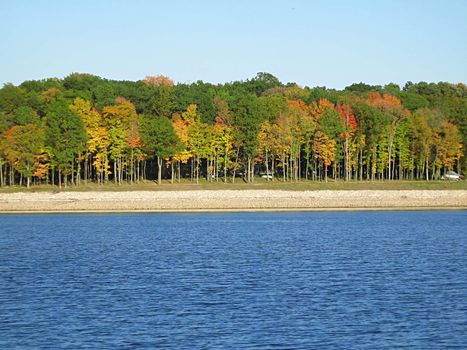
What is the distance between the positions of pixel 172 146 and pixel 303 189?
22.7 m

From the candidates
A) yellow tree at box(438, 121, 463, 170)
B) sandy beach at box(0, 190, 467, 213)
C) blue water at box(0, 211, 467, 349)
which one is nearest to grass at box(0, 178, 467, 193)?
sandy beach at box(0, 190, 467, 213)

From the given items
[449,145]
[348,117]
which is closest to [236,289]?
[449,145]

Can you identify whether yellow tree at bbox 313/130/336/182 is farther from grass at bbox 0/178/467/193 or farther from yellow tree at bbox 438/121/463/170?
yellow tree at bbox 438/121/463/170

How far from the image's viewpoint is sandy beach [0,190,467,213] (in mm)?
84875

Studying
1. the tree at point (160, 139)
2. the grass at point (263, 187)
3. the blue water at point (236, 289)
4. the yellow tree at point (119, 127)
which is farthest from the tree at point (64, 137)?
the blue water at point (236, 289)

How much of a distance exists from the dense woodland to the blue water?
43733 mm

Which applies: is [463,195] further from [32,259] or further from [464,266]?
[32,259]

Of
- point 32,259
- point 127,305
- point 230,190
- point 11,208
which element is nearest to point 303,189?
point 230,190

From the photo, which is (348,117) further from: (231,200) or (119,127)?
(231,200)

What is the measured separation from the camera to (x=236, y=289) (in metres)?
33.3

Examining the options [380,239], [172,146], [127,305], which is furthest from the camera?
[172,146]

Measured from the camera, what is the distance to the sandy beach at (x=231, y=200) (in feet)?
278

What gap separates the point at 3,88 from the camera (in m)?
118

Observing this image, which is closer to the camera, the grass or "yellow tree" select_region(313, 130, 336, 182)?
the grass
